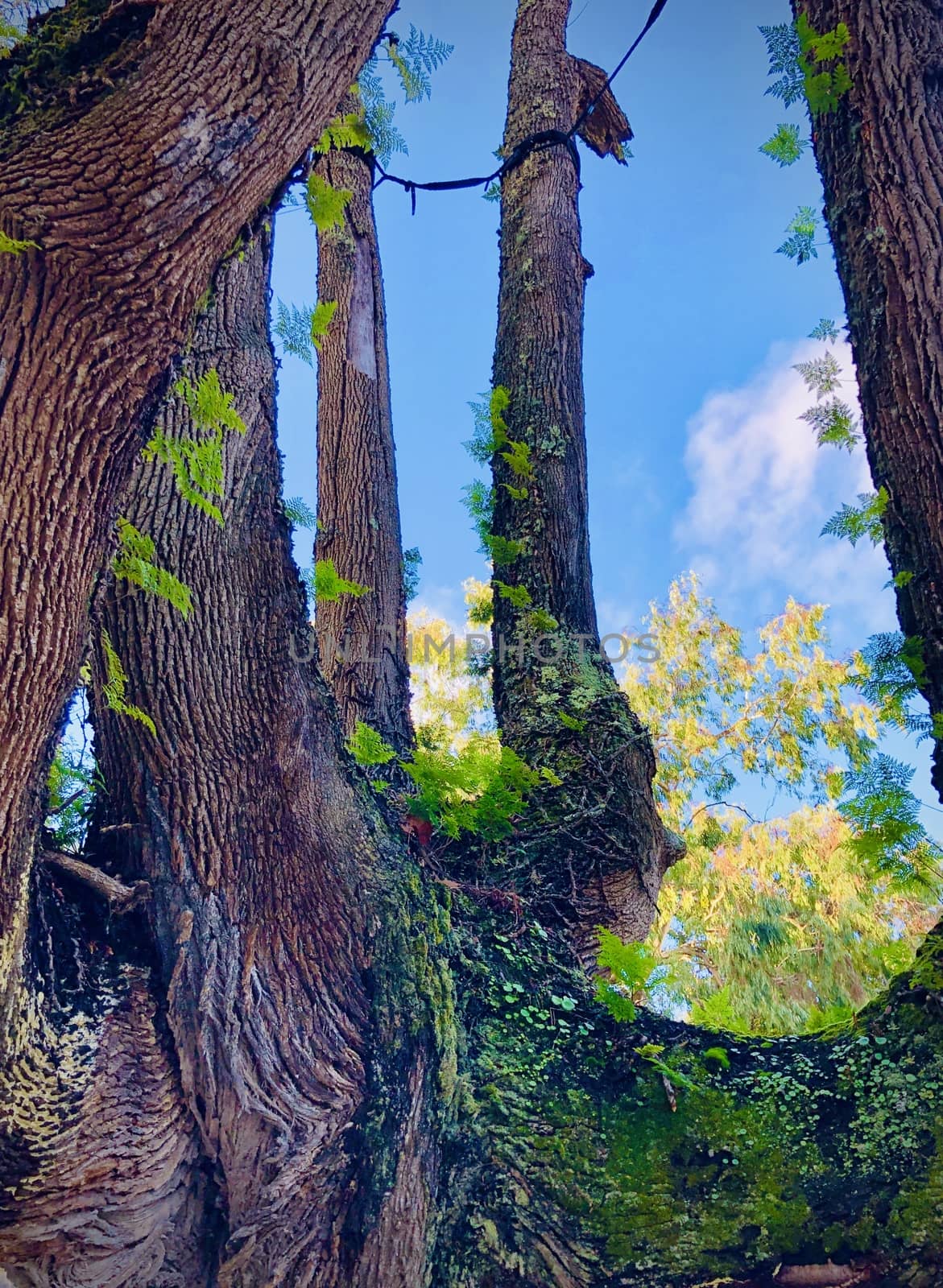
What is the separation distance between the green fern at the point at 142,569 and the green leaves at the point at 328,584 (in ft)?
5.29

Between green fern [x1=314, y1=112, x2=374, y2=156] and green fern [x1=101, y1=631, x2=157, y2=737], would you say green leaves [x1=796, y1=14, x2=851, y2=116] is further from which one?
green fern [x1=101, y1=631, x2=157, y2=737]

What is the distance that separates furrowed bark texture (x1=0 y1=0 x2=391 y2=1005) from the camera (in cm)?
138

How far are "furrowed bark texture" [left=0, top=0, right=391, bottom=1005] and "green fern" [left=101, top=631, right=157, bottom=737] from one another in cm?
37

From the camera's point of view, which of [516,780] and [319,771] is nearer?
[319,771]

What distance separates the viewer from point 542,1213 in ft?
6.68

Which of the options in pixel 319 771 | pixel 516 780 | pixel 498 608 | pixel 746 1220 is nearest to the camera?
pixel 746 1220

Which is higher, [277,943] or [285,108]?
[285,108]

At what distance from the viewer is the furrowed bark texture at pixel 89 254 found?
1384mm

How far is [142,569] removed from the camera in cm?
187

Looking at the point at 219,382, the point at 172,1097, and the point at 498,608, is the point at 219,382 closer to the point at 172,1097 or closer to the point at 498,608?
the point at 172,1097

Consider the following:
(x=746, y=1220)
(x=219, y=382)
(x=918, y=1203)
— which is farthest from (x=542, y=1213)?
(x=219, y=382)

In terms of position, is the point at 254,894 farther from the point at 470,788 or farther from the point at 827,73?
the point at 827,73

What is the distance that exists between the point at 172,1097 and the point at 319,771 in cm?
80

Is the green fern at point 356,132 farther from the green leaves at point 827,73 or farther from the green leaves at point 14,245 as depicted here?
the green leaves at point 14,245
